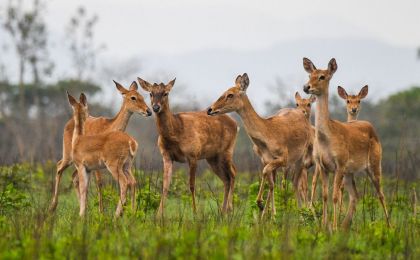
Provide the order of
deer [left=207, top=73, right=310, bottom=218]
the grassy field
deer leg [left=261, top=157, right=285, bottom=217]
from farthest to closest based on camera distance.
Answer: deer [left=207, top=73, right=310, bottom=218] → deer leg [left=261, top=157, right=285, bottom=217] → the grassy field

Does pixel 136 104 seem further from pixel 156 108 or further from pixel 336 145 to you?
pixel 336 145

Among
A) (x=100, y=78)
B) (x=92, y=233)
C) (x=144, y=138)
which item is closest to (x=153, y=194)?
(x=92, y=233)

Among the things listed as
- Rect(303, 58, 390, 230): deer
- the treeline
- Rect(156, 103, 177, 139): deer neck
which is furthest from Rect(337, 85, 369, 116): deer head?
the treeline

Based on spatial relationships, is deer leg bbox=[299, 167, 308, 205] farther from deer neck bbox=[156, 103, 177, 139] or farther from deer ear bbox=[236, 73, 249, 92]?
deer neck bbox=[156, 103, 177, 139]

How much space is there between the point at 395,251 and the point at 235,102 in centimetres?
410

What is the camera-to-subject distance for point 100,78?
57344 mm

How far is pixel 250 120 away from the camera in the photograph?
11.6 metres

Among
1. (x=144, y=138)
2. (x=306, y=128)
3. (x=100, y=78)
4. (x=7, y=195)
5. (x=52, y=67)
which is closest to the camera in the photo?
(x=7, y=195)

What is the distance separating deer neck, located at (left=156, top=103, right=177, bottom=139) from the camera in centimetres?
1195

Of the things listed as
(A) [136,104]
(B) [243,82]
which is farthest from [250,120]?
(A) [136,104]

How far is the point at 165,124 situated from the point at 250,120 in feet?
4.12

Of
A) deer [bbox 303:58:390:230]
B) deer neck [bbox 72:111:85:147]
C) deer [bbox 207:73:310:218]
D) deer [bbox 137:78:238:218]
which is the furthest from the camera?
deer [bbox 137:78:238:218]

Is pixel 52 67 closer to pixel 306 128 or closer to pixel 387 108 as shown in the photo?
pixel 387 108

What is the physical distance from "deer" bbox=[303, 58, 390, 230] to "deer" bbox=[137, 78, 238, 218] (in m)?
1.95
